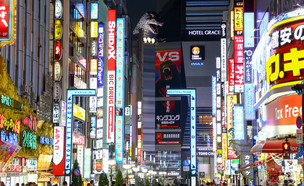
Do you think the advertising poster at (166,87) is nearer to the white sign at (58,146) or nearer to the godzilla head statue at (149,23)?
the godzilla head statue at (149,23)

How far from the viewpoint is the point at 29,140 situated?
1267 inches

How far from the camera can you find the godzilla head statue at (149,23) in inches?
5044

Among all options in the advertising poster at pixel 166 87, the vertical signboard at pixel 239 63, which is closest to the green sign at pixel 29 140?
the vertical signboard at pixel 239 63

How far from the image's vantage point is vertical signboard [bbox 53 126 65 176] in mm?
32188

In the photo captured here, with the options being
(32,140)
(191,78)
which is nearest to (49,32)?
(32,140)

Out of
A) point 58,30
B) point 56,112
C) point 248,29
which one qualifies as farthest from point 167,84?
point 56,112

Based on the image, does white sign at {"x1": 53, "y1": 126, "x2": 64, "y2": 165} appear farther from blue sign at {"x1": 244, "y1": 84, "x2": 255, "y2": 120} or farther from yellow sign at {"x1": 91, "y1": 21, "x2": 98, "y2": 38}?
yellow sign at {"x1": 91, "y1": 21, "x2": 98, "y2": 38}

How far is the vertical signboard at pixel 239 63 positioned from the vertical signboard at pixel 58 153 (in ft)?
48.4

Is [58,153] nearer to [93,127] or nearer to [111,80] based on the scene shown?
[93,127]

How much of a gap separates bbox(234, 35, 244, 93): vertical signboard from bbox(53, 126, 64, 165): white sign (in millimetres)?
14716

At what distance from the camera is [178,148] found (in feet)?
401

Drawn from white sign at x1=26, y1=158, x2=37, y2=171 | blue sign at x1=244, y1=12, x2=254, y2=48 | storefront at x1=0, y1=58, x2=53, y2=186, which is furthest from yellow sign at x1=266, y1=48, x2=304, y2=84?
white sign at x1=26, y1=158, x2=37, y2=171

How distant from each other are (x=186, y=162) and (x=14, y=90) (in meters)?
8.66

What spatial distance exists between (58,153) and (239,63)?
16.2 meters
